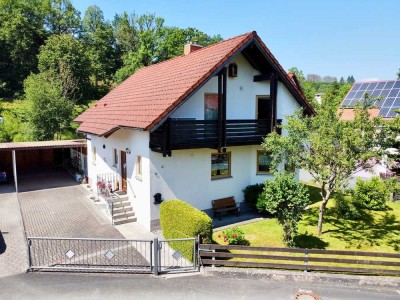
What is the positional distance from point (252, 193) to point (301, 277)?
669 centimetres

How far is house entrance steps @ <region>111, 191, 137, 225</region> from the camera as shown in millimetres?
14148

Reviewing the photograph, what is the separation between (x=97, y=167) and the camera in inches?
768

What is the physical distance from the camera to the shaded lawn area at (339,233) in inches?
483

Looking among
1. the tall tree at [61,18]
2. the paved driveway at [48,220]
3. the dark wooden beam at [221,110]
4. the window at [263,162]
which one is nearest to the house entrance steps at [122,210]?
the paved driveway at [48,220]

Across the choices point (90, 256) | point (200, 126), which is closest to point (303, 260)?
point (200, 126)

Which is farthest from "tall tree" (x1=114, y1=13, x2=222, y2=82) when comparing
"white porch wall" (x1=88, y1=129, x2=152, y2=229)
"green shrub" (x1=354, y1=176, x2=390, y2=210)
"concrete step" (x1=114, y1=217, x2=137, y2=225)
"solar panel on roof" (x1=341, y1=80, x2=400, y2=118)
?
"green shrub" (x1=354, y1=176, x2=390, y2=210)

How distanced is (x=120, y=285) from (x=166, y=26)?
179 feet

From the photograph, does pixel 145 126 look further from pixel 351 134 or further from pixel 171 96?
pixel 351 134

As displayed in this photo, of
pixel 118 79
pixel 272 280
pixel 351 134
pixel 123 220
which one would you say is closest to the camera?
pixel 272 280

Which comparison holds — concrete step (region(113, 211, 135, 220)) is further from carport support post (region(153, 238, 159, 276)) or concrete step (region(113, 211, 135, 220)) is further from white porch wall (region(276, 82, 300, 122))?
white porch wall (region(276, 82, 300, 122))

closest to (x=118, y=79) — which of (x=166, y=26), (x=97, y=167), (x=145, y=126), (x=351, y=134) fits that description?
(x=166, y=26)

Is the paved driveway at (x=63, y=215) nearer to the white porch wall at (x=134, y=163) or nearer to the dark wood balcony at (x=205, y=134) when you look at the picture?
the white porch wall at (x=134, y=163)

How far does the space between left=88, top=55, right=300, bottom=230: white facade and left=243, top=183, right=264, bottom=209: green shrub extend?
333mm

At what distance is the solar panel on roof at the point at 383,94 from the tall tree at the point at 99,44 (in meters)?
37.3
